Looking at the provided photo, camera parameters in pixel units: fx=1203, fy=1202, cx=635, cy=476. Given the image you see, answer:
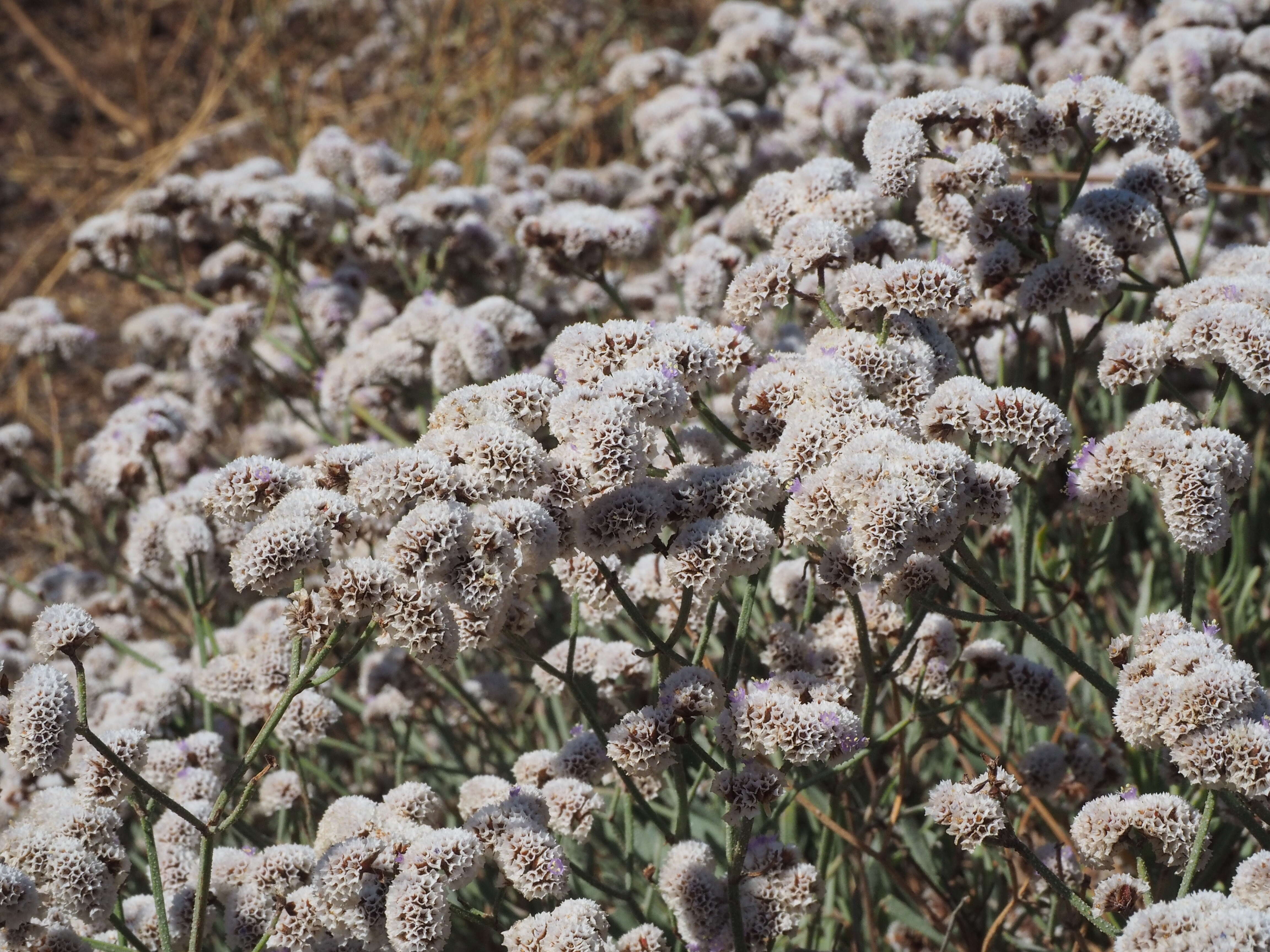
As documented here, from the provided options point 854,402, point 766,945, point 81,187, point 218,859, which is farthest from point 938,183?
point 81,187

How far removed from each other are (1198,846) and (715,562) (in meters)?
0.95

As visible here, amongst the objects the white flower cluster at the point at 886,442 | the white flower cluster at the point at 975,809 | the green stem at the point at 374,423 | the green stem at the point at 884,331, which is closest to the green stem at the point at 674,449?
the white flower cluster at the point at 886,442

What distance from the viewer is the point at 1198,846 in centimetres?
204

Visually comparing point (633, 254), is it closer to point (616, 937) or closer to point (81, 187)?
point (616, 937)

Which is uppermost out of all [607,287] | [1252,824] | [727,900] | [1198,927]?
[607,287]

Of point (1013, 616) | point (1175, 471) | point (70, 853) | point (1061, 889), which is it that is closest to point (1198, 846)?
point (1061, 889)

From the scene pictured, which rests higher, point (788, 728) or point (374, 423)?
point (374, 423)

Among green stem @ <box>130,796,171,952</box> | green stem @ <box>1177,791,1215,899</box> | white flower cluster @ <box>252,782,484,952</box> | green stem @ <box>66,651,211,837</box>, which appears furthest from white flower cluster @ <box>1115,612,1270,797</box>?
green stem @ <box>130,796,171,952</box>

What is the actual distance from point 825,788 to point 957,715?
383 mm

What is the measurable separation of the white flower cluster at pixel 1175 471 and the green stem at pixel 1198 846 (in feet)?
1.48

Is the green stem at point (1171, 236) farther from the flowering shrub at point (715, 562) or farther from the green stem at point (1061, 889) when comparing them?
the green stem at point (1061, 889)

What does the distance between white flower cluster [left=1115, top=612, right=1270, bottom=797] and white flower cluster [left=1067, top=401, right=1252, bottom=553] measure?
0.74 ft

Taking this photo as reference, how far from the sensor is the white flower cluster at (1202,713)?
6.20 feet

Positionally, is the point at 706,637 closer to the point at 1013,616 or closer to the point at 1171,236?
the point at 1013,616
